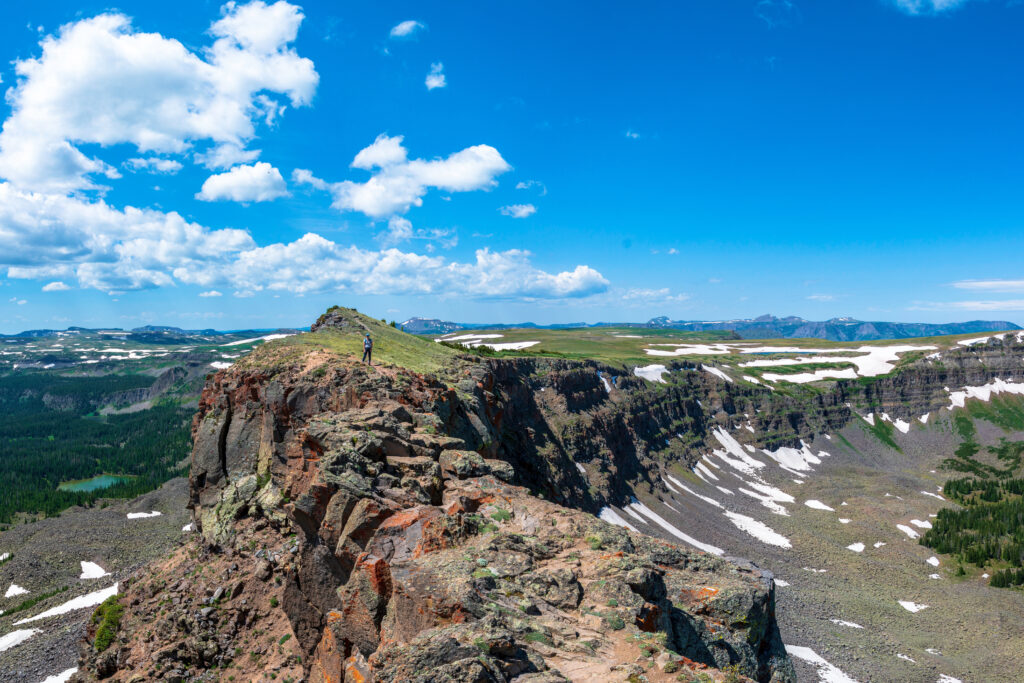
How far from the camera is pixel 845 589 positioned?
6091 cm

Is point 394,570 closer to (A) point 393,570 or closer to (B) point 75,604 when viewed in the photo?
(A) point 393,570

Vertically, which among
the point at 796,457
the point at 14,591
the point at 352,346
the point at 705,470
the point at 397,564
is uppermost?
the point at 352,346

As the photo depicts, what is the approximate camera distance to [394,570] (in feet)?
42.9

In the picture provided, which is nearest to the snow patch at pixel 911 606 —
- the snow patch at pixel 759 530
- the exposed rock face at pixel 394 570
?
the snow patch at pixel 759 530

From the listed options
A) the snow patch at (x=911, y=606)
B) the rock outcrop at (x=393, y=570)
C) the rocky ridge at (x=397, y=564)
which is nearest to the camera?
the rock outcrop at (x=393, y=570)

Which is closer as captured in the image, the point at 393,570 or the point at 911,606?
the point at 393,570

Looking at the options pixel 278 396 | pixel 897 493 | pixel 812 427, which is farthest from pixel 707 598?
pixel 812 427

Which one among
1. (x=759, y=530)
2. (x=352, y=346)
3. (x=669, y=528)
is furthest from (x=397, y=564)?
(x=759, y=530)

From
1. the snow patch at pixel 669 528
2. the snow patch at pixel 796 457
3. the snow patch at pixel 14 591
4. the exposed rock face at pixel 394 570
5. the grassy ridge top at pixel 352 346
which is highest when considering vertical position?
the grassy ridge top at pixel 352 346

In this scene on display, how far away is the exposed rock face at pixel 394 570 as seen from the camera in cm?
1059

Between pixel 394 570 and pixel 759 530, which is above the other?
pixel 394 570

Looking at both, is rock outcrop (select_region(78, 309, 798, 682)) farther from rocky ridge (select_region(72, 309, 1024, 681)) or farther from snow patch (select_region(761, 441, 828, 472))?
snow patch (select_region(761, 441, 828, 472))

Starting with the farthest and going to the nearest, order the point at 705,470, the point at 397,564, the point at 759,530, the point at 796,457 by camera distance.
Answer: the point at 796,457, the point at 705,470, the point at 759,530, the point at 397,564

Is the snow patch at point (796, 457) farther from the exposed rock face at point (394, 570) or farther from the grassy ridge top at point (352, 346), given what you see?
the exposed rock face at point (394, 570)
